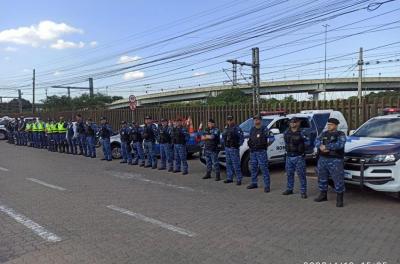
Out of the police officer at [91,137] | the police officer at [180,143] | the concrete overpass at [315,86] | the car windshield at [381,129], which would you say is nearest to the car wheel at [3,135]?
the police officer at [91,137]

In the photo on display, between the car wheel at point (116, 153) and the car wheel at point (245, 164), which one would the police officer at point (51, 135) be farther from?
the car wheel at point (245, 164)

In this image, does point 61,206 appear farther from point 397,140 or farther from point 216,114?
point 216,114

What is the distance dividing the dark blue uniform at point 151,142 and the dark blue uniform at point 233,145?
3923 mm

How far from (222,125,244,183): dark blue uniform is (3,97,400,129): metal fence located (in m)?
6.18

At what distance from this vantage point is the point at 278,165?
45.2 feet

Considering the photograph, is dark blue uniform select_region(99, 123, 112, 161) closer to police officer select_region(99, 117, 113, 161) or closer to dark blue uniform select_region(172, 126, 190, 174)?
police officer select_region(99, 117, 113, 161)

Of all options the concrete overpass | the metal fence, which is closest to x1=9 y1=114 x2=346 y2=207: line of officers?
the metal fence

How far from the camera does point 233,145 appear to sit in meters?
10.7

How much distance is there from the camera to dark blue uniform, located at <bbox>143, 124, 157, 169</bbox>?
556 inches

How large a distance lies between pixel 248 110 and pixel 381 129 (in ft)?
38.9

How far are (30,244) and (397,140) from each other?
261 inches

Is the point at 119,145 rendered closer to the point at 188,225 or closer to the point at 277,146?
the point at 277,146

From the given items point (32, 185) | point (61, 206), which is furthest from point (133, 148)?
point (61, 206)

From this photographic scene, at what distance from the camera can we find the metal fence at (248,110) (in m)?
15.8
